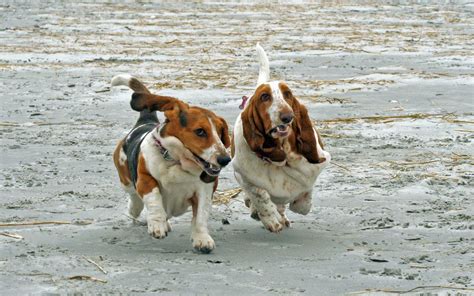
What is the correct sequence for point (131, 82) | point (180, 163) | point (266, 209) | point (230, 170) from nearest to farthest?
point (180, 163) < point (266, 209) < point (131, 82) < point (230, 170)

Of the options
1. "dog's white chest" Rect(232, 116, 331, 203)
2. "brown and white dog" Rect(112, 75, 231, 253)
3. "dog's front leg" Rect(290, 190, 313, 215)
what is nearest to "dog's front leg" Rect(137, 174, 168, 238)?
"brown and white dog" Rect(112, 75, 231, 253)

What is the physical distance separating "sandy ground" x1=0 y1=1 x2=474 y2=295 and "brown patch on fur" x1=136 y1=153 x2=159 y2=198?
34 cm

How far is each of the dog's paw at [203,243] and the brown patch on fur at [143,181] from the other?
0.40 metres

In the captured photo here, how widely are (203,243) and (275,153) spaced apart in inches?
31.7

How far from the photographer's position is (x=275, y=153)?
6.84 meters

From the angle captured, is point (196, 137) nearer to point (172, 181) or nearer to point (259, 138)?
point (172, 181)

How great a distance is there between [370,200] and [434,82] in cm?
639

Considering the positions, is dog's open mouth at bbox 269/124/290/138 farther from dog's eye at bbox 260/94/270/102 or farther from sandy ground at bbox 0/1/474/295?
sandy ground at bbox 0/1/474/295

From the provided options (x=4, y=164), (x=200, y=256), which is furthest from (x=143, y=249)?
(x=4, y=164)

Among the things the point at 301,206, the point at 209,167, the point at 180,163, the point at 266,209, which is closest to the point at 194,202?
the point at 180,163

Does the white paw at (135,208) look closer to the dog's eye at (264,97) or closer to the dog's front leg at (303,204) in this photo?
the dog's front leg at (303,204)

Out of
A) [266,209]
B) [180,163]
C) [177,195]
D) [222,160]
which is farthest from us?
[266,209]

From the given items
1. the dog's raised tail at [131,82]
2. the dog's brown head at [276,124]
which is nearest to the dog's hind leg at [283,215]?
the dog's brown head at [276,124]

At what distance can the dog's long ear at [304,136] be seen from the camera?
6910mm
